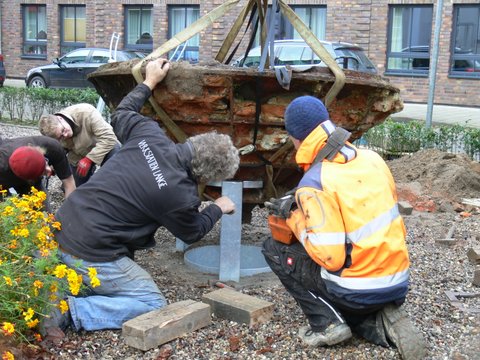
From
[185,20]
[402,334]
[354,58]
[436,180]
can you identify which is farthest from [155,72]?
[185,20]

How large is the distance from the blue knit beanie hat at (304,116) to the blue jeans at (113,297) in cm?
122

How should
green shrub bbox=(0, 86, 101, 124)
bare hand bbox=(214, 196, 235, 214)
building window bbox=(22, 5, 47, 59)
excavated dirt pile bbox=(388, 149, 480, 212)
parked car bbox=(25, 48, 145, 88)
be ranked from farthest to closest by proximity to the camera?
building window bbox=(22, 5, 47, 59) < parked car bbox=(25, 48, 145, 88) < green shrub bbox=(0, 86, 101, 124) < excavated dirt pile bbox=(388, 149, 480, 212) < bare hand bbox=(214, 196, 235, 214)

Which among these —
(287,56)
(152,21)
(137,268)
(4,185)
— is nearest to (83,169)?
(4,185)

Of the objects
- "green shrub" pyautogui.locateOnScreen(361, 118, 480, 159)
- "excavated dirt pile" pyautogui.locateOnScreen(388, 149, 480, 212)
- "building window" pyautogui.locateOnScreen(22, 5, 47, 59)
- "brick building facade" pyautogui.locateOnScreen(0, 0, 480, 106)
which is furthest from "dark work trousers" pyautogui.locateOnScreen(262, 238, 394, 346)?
"building window" pyautogui.locateOnScreen(22, 5, 47, 59)

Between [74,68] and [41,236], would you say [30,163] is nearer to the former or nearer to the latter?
[41,236]

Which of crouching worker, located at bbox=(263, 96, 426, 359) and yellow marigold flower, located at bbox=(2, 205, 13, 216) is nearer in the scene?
crouching worker, located at bbox=(263, 96, 426, 359)

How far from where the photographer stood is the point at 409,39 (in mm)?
19516

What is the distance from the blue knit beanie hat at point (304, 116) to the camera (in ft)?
11.5

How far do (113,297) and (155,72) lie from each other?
1463mm

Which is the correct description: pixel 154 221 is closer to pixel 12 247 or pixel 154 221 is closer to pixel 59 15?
pixel 12 247

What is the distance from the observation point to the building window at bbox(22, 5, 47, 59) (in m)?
25.9

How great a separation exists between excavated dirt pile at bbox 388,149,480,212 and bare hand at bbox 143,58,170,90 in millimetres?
4285

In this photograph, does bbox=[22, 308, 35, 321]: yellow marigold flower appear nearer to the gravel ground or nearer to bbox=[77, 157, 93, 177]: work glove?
the gravel ground

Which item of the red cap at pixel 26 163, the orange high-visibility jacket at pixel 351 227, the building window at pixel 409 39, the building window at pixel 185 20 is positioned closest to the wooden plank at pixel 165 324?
the orange high-visibility jacket at pixel 351 227
